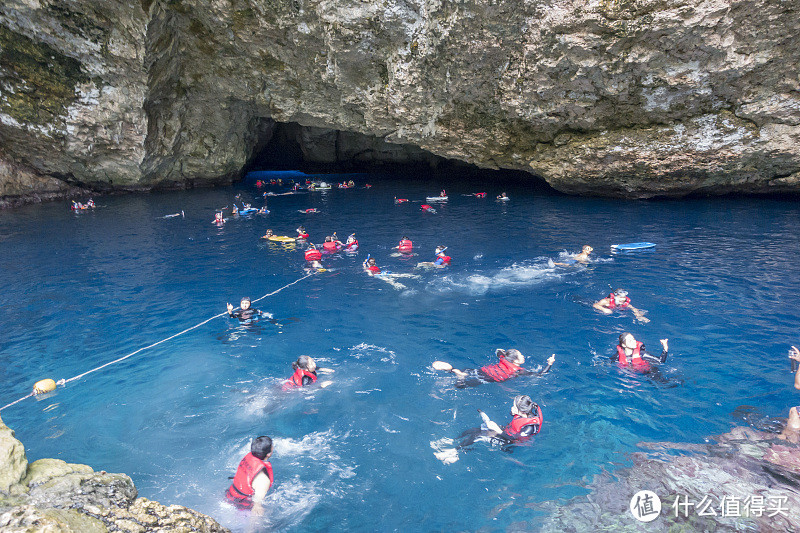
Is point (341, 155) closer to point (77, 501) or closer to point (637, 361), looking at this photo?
point (637, 361)

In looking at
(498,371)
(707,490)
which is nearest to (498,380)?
(498,371)

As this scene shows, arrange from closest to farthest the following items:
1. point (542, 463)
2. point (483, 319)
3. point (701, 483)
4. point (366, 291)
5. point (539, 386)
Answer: point (701, 483) < point (542, 463) < point (539, 386) < point (483, 319) < point (366, 291)

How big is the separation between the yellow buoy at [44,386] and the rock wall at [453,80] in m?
17.1

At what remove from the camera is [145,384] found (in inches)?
336

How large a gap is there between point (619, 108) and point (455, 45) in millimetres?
7671

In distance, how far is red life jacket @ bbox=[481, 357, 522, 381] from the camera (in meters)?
8.02

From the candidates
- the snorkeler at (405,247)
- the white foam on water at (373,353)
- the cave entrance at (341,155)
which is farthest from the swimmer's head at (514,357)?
the cave entrance at (341,155)

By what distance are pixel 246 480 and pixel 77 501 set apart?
7.53 ft

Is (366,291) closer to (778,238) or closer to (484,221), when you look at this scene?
(484,221)

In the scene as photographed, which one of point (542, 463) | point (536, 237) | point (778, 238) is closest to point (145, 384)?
point (542, 463)

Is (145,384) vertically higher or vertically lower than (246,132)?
lower

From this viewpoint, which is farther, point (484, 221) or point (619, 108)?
point (484, 221)

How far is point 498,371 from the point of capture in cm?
809

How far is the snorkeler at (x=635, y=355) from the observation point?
26.8ft
